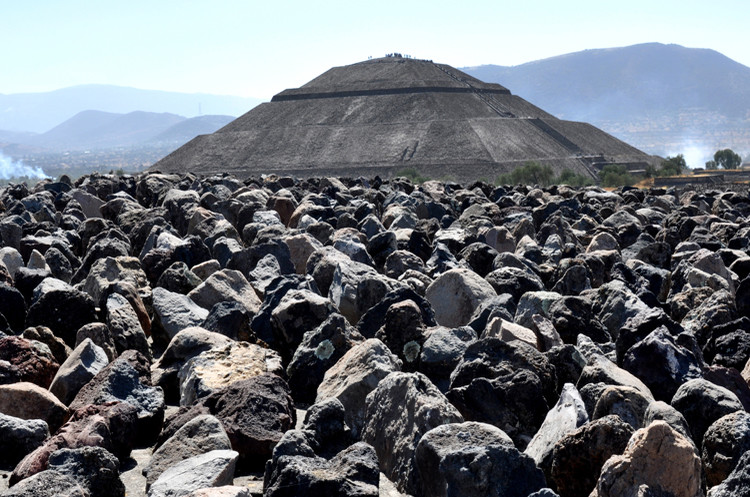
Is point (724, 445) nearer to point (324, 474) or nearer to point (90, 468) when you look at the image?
point (324, 474)

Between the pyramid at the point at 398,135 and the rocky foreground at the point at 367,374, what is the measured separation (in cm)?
7279

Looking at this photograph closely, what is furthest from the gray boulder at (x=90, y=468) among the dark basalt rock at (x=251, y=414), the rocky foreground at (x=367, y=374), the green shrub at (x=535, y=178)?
the green shrub at (x=535, y=178)

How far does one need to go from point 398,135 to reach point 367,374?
97653 millimetres

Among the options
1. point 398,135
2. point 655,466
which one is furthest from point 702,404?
point 398,135

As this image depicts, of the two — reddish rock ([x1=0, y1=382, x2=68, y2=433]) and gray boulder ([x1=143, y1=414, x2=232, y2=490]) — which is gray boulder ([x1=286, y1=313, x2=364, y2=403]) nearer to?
gray boulder ([x1=143, y1=414, x2=232, y2=490])

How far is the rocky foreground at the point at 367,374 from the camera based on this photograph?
5.54m

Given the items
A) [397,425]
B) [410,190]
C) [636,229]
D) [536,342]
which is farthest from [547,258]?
[410,190]

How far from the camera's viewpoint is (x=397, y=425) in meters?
6.37

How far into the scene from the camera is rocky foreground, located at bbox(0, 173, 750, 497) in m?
5.54

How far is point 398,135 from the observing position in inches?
4090

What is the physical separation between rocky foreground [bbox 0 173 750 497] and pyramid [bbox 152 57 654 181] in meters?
72.8

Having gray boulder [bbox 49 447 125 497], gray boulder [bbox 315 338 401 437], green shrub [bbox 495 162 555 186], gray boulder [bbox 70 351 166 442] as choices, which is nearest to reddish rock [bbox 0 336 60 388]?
gray boulder [bbox 70 351 166 442]

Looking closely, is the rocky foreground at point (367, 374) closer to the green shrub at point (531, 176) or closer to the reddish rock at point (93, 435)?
the reddish rock at point (93, 435)

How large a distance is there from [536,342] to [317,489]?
Result: 3.59 meters
